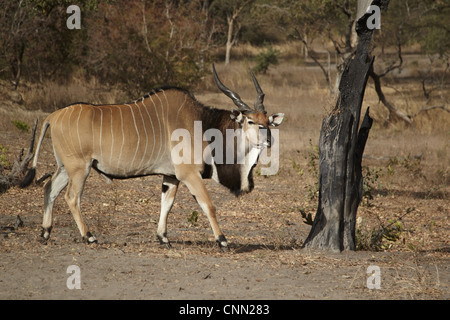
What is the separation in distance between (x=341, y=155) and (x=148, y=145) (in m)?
1.48

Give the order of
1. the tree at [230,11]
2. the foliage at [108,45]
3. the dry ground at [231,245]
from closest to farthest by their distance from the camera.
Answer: the dry ground at [231,245], the foliage at [108,45], the tree at [230,11]

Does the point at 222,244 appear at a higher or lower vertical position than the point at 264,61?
lower

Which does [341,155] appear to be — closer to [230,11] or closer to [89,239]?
[89,239]

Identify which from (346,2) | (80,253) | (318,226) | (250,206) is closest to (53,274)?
(80,253)

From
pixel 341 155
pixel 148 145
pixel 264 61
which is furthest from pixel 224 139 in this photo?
pixel 264 61

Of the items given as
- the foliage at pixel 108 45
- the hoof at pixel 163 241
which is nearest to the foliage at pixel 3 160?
the hoof at pixel 163 241

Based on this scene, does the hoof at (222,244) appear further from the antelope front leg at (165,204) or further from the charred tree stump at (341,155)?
the charred tree stump at (341,155)

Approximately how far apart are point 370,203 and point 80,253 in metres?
4.10

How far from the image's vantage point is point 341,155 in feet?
16.6

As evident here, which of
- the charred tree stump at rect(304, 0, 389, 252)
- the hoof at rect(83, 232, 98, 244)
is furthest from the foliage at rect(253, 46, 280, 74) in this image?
the hoof at rect(83, 232, 98, 244)

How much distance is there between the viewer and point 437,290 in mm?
4023

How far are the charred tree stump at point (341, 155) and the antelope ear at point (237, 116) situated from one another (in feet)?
2.17

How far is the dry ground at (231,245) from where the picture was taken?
13.1 feet

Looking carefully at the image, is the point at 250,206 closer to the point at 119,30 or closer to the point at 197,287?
the point at 197,287
